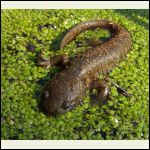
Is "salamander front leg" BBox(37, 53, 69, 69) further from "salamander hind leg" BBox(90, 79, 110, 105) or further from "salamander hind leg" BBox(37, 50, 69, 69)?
"salamander hind leg" BBox(90, 79, 110, 105)

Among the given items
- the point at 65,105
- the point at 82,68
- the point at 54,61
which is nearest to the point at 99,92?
the point at 82,68

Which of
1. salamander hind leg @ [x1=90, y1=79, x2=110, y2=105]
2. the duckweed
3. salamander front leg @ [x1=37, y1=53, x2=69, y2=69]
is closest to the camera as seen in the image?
the duckweed

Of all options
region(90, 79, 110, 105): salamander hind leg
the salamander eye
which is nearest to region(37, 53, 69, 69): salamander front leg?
region(90, 79, 110, 105): salamander hind leg

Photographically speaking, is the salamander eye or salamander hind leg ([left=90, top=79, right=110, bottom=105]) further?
salamander hind leg ([left=90, top=79, right=110, bottom=105])

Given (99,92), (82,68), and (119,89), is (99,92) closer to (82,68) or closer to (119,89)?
(119,89)

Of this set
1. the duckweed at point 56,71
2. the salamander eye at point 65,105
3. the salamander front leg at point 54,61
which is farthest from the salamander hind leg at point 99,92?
the salamander front leg at point 54,61

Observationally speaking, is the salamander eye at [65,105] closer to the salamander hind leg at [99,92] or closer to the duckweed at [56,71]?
the duckweed at [56,71]

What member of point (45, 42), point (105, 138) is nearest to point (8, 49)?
point (45, 42)
